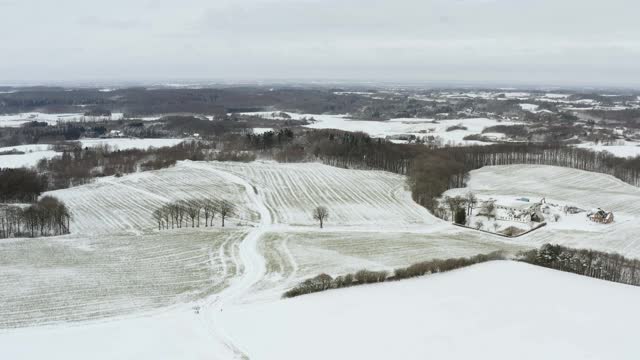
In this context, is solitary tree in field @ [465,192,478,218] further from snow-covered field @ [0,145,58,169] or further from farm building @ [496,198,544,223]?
snow-covered field @ [0,145,58,169]

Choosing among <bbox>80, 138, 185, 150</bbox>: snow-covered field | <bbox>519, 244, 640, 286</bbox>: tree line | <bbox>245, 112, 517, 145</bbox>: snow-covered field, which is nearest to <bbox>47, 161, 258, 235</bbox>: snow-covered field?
<bbox>519, 244, 640, 286</bbox>: tree line

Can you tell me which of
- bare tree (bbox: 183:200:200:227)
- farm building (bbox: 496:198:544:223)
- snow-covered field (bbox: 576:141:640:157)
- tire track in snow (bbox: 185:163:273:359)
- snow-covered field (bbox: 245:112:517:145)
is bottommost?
tire track in snow (bbox: 185:163:273:359)

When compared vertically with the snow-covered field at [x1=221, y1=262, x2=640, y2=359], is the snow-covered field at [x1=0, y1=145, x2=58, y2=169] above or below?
above

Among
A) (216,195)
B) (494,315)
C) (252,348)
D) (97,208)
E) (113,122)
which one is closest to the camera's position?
(252,348)

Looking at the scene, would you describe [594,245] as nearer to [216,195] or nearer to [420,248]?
[420,248]

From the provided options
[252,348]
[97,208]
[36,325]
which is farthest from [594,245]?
[97,208]

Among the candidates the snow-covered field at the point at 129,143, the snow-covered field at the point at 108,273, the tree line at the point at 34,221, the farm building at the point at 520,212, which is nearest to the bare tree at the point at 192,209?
the snow-covered field at the point at 108,273

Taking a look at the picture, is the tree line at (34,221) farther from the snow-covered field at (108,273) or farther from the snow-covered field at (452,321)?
the snow-covered field at (452,321)
